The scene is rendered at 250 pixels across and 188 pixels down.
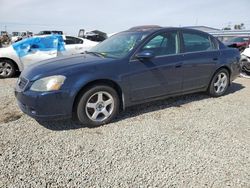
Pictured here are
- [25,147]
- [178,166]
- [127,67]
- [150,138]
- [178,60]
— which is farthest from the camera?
[178,60]

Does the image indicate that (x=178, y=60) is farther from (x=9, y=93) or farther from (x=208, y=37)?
(x=9, y=93)

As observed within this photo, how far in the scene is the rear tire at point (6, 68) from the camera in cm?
734

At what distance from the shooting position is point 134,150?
3.06m

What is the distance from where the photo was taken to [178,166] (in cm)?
274

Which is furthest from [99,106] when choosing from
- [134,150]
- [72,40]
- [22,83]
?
[72,40]

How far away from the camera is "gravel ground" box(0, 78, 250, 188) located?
8.23ft

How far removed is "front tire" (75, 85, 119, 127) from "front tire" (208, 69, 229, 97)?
7.87 ft

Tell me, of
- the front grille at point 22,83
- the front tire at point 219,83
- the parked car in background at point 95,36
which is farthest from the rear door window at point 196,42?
the parked car in background at point 95,36

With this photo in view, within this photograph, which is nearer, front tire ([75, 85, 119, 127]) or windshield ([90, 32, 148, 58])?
front tire ([75, 85, 119, 127])

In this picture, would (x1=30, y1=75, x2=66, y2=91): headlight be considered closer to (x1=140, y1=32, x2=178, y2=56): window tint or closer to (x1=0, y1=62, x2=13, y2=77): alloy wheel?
(x1=140, y1=32, x2=178, y2=56): window tint

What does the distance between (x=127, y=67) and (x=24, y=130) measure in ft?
5.91

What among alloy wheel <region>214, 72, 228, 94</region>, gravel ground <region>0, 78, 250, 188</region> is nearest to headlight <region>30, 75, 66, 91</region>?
gravel ground <region>0, 78, 250, 188</region>

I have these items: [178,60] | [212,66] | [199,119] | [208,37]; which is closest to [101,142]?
[199,119]

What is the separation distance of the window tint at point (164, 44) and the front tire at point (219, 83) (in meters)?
1.33
